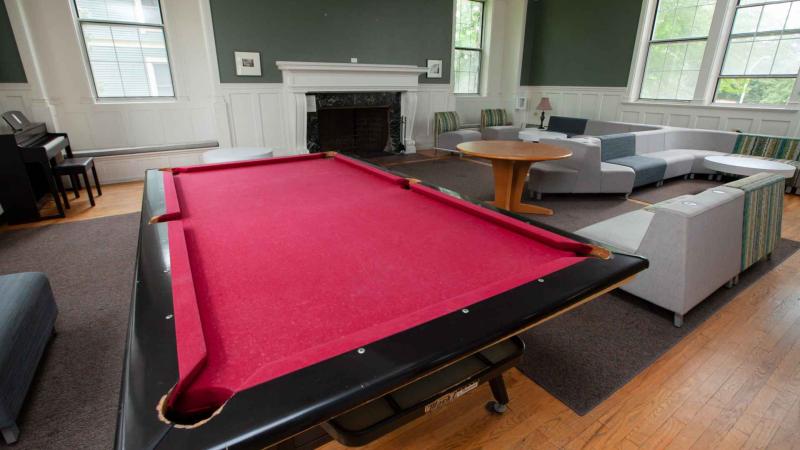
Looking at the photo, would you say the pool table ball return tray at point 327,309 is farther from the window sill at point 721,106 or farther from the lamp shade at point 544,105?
the lamp shade at point 544,105

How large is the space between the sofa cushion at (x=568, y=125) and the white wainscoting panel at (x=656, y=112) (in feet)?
1.23

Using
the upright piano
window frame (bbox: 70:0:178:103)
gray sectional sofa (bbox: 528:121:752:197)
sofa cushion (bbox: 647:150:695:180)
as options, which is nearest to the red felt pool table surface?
the upright piano

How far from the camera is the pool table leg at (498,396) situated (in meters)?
1.41

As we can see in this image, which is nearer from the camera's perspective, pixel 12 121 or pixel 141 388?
pixel 141 388

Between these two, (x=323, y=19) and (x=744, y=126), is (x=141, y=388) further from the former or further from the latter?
(x=744, y=126)

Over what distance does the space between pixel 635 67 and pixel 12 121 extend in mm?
8283

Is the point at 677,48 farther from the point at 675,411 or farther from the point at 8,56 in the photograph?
the point at 8,56

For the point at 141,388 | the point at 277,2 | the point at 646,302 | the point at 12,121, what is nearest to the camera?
the point at 141,388

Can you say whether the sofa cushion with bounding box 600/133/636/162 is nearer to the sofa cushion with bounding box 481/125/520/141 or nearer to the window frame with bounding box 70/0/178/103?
the sofa cushion with bounding box 481/125/520/141

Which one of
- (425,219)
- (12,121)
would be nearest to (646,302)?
(425,219)

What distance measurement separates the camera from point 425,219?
1508 mm

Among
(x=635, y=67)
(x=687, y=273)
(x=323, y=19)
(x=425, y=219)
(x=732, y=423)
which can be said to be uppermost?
(x=323, y=19)

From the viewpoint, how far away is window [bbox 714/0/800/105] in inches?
189

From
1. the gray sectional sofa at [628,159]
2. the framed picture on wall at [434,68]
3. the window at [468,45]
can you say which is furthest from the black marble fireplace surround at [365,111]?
the gray sectional sofa at [628,159]
